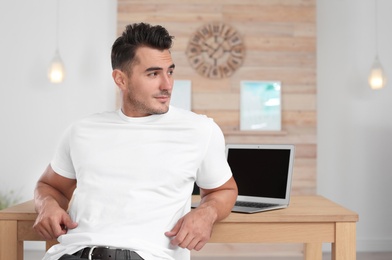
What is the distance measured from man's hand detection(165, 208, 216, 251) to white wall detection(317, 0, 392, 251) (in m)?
3.54

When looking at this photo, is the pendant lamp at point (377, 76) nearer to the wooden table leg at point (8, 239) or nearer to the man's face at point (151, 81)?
the man's face at point (151, 81)

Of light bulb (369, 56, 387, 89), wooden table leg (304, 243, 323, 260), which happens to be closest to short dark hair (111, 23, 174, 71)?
wooden table leg (304, 243, 323, 260)

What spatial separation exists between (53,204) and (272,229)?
0.82 metres

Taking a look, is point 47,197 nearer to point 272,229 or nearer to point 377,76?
point 272,229

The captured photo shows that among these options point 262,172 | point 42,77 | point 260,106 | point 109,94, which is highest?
point 42,77

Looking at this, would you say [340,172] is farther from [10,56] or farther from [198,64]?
[10,56]

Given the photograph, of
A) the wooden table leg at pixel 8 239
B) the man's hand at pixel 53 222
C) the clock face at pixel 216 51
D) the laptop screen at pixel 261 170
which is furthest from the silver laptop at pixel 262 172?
the clock face at pixel 216 51

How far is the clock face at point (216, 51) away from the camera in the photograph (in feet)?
16.4

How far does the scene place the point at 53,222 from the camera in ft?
6.24

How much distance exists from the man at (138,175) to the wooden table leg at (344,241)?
0.44 meters

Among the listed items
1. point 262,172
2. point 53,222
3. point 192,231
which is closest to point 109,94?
point 262,172

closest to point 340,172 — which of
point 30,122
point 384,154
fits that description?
point 384,154

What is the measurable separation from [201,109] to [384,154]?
1803mm

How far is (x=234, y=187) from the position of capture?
6.74 feet
